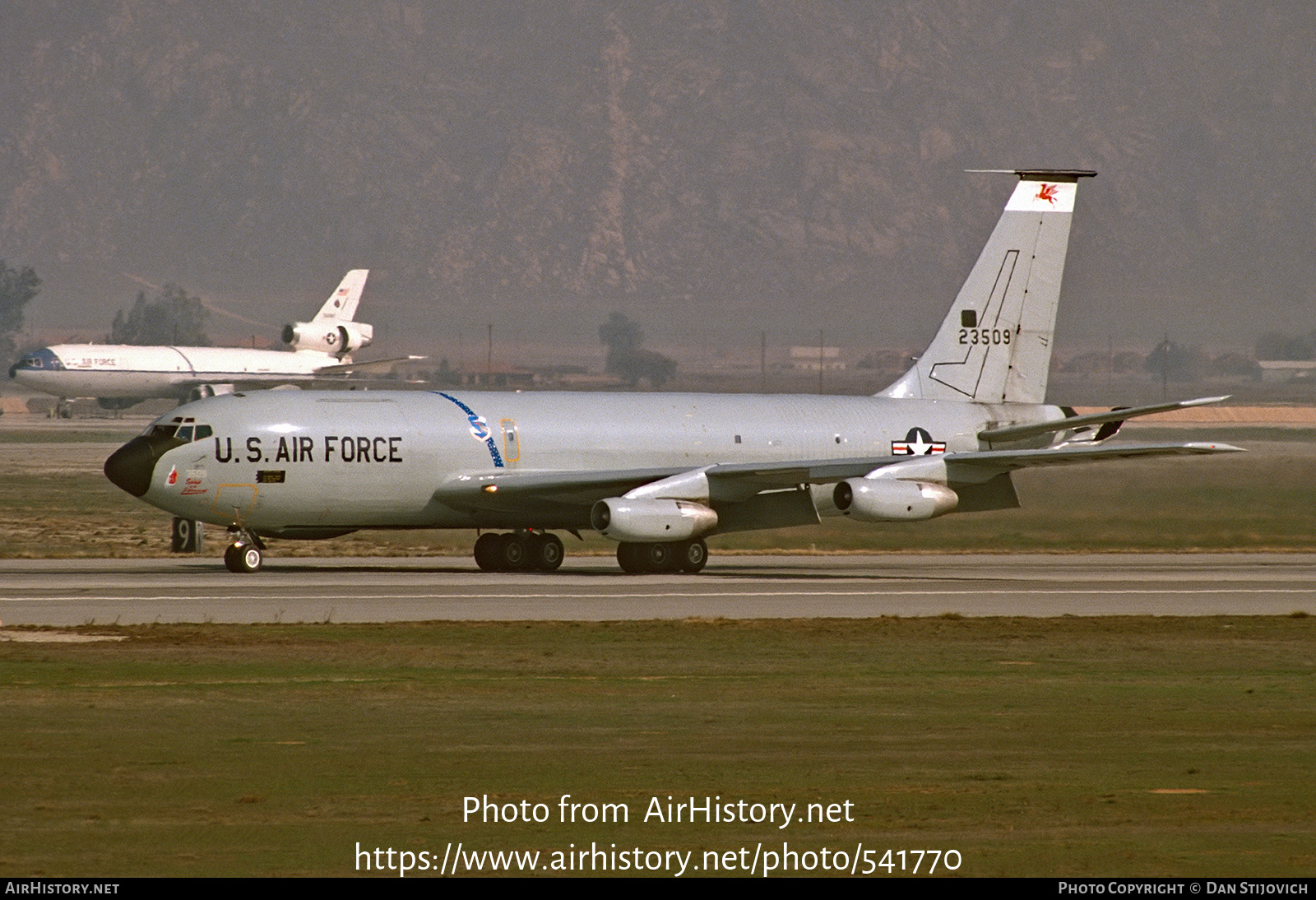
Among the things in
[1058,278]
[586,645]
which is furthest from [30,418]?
[586,645]

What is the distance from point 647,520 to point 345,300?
349ft

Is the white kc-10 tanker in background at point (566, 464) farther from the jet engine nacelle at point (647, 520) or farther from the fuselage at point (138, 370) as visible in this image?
the fuselage at point (138, 370)

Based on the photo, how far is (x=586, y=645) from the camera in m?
25.3

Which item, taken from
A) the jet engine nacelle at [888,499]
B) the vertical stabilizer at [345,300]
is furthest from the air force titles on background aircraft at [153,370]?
the jet engine nacelle at [888,499]

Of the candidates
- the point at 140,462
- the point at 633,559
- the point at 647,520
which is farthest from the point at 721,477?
the point at 140,462

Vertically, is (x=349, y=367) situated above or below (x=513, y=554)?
above

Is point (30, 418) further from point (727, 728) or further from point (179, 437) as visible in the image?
point (727, 728)

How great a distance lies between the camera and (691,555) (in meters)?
41.1

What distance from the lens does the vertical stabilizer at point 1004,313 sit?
156 ft

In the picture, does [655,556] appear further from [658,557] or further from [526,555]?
[526,555]

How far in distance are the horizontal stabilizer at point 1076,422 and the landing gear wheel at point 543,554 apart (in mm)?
10821

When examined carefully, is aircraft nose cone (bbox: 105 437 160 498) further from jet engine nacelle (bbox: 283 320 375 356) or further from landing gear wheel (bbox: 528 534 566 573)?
jet engine nacelle (bbox: 283 320 375 356)

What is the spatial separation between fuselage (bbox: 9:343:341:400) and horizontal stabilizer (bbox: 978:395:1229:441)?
244 ft

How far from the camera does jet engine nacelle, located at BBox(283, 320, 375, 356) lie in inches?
5231
